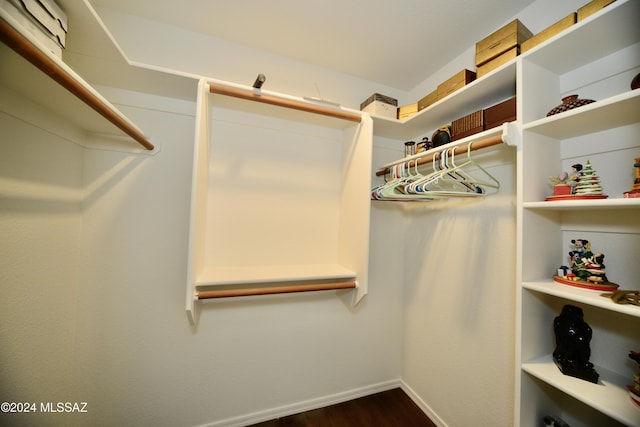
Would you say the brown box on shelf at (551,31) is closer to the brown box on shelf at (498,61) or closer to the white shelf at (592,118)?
the brown box on shelf at (498,61)

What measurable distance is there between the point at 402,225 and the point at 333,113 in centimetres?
109

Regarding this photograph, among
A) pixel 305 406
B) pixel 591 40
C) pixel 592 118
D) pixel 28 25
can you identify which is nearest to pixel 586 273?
pixel 592 118

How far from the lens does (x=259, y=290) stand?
1.15m

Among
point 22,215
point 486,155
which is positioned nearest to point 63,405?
point 22,215

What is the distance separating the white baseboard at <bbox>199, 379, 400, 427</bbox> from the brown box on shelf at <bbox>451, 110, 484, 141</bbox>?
189 cm

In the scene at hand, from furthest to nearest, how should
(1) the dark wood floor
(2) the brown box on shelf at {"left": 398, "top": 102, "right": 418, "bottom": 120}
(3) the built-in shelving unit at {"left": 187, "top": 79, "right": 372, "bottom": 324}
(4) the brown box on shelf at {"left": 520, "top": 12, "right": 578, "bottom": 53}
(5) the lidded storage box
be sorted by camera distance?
(2) the brown box on shelf at {"left": 398, "top": 102, "right": 418, "bottom": 120}, (1) the dark wood floor, (3) the built-in shelving unit at {"left": 187, "top": 79, "right": 372, "bottom": 324}, (4) the brown box on shelf at {"left": 520, "top": 12, "right": 578, "bottom": 53}, (5) the lidded storage box

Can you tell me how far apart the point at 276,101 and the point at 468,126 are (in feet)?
3.44

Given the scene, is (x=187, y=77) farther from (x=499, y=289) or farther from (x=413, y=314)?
(x=413, y=314)

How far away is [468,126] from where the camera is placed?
117 cm

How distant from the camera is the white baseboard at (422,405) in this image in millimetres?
1419

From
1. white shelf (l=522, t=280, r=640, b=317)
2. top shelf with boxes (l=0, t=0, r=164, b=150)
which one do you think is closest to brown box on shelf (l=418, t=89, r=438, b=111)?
white shelf (l=522, t=280, r=640, b=317)

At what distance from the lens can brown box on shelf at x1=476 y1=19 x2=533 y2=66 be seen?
3.15 ft

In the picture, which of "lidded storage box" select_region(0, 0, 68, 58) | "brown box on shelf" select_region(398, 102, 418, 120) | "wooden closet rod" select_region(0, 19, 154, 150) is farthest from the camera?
"brown box on shelf" select_region(398, 102, 418, 120)

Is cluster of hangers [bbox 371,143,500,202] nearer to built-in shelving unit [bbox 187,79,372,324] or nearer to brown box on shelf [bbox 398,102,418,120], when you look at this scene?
built-in shelving unit [bbox 187,79,372,324]
